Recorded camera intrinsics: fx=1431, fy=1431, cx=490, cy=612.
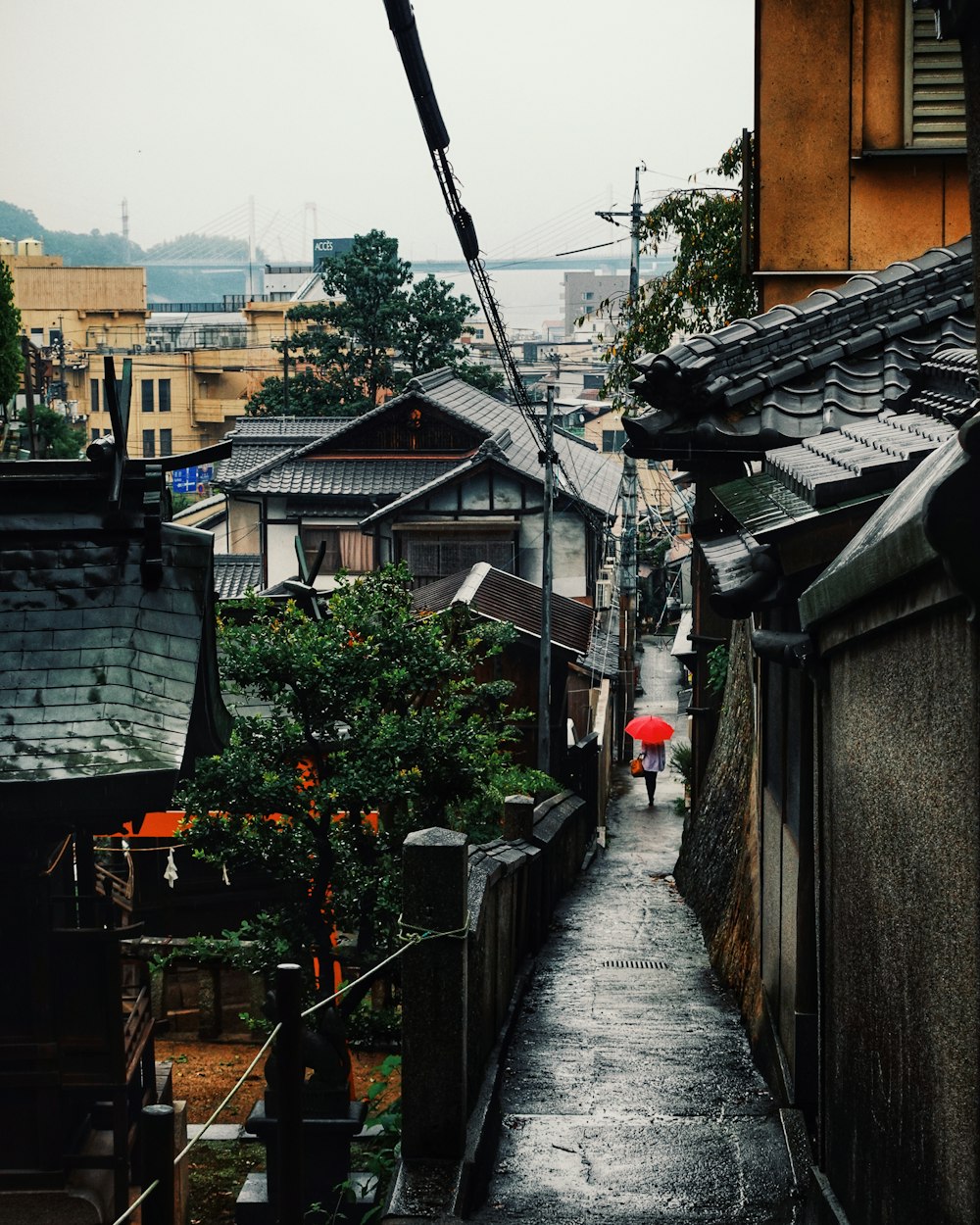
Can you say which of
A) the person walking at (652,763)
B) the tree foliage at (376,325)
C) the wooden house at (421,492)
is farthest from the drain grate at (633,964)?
the tree foliage at (376,325)

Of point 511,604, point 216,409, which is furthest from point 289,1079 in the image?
point 216,409

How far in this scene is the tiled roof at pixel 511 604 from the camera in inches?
995

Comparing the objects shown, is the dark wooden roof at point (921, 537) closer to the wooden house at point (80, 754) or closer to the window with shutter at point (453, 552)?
the wooden house at point (80, 754)

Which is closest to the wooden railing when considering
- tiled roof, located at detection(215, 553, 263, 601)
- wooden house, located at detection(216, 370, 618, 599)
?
wooden house, located at detection(216, 370, 618, 599)

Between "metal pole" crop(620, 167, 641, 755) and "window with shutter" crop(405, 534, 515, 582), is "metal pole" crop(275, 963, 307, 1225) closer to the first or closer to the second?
"metal pole" crop(620, 167, 641, 755)

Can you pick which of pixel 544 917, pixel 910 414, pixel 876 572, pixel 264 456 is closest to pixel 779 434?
pixel 910 414

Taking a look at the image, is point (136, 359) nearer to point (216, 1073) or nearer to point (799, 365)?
point (216, 1073)

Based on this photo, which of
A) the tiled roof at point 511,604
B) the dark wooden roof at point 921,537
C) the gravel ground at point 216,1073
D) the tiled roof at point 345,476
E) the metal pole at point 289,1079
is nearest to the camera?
the dark wooden roof at point 921,537

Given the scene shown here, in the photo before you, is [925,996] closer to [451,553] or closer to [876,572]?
[876,572]

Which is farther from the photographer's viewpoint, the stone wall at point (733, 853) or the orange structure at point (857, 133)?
the orange structure at point (857, 133)

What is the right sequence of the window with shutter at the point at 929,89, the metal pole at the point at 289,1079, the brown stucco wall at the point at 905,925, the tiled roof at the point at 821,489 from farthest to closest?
the window with shutter at the point at 929,89 → the tiled roof at the point at 821,489 → the metal pole at the point at 289,1079 → the brown stucco wall at the point at 905,925

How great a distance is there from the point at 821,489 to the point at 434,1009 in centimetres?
304

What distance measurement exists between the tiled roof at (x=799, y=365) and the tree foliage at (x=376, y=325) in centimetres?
3697

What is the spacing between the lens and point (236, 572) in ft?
134
